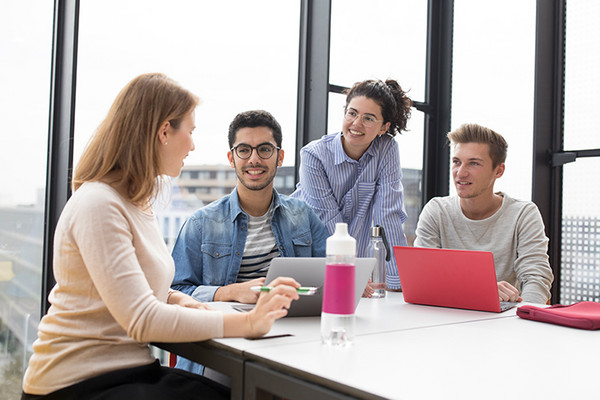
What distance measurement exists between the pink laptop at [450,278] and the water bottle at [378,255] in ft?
0.47

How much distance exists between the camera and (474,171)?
98.6 inches

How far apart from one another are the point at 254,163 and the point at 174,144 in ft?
2.11

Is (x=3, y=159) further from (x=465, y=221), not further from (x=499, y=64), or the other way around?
(x=499, y=64)

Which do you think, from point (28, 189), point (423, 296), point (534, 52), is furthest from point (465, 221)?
point (28, 189)

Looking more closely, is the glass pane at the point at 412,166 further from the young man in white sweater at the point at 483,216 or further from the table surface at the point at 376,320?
the table surface at the point at 376,320

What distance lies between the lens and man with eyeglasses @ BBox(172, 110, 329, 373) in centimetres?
196

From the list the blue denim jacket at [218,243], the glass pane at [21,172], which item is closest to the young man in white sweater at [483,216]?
the blue denim jacket at [218,243]

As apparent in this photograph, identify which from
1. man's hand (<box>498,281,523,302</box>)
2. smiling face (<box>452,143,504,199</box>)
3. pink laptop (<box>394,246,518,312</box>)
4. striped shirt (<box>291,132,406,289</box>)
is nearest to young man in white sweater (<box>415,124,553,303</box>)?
smiling face (<box>452,143,504,199</box>)

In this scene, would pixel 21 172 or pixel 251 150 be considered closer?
pixel 251 150

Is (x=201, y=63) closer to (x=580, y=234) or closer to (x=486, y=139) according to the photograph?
(x=486, y=139)

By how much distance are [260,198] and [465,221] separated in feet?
3.21

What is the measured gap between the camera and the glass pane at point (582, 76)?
318 centimetres

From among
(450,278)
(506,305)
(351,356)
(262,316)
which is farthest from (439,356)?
(506,305)

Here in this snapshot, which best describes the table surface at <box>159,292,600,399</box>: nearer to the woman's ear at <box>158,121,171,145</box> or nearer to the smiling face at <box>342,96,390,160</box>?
the woman's ear at <box>158,121,171,145</box>
